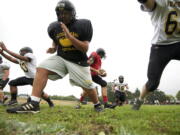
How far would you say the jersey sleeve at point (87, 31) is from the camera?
15.5 ft

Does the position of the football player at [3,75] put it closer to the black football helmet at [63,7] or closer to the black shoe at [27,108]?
the black shoe at [27,108]

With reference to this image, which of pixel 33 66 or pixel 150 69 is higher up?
pixel 33 66

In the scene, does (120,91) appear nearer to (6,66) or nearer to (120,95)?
(120,95)

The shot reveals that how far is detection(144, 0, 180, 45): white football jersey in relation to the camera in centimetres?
413

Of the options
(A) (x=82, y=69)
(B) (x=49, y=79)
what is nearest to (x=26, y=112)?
(B) (x=49, y=79)

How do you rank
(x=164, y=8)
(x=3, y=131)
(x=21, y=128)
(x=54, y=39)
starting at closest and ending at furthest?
1. (x=3, y=131)
2. (x=21, y=128)
3. (x=164, y=8)
4. (x=54, y=39)

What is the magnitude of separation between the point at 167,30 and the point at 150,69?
2.32ft

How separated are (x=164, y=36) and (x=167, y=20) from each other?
0.87ft

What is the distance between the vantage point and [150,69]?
4.19 metres

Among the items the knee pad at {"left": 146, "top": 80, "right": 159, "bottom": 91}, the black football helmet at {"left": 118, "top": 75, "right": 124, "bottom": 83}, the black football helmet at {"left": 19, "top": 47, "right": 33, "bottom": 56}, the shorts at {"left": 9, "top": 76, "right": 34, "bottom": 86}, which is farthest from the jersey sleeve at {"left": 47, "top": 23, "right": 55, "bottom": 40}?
the black football helmet at {"left": 118, "top": 75, "right": 124, "bottom": 83}

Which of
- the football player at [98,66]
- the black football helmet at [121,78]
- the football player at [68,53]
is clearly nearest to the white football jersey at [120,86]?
the black football helmet at [121,78]

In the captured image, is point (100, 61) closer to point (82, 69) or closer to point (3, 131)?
point (82, 69)

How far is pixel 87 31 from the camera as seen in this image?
473 centimetres

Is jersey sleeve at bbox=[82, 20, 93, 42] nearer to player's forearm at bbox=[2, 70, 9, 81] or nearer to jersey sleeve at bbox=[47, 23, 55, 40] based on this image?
jersey sleeve at bbox=[47, 23, 55, 40]
